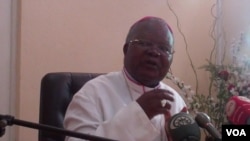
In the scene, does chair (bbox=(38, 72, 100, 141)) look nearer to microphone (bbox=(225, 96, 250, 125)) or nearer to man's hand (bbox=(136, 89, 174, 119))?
man's hand (bbox=(136, 89, 174, 119))

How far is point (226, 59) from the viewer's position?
2.69 meters

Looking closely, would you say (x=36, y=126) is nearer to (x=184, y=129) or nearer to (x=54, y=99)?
(x=184, y=129)

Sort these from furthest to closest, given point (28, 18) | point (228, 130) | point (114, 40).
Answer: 1. point (114, 40)
2. point (28, 18)
3. point (228, 130)

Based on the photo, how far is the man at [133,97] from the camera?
96cm

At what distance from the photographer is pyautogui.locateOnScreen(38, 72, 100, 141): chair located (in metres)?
1.27

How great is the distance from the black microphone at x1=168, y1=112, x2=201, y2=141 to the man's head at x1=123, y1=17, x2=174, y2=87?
1.24ft

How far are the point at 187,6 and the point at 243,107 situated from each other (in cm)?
214

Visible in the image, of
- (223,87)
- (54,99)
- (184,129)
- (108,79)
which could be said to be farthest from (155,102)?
(223,87)

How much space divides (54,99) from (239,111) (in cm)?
76

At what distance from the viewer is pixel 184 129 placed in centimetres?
72

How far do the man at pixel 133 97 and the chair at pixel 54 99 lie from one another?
6.6 inches

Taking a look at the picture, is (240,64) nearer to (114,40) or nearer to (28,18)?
(114,40)

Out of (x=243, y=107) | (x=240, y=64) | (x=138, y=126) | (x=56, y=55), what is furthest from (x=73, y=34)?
(x=243, y=107)

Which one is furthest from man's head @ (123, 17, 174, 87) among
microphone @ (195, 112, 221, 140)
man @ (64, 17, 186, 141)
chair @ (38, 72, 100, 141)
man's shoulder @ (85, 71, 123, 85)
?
microphone @ (195, 112, 221, 140)
